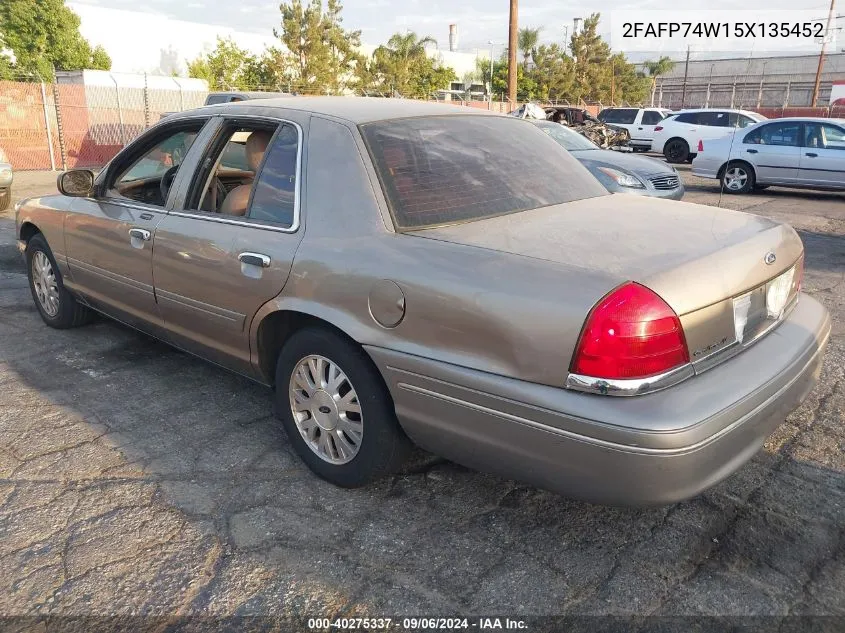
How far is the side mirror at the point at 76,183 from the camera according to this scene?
448 cm

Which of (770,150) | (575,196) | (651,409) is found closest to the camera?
(651,409)

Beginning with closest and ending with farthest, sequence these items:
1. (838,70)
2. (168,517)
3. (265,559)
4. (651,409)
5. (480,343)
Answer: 1. (651,409)
2. (480,343)
3. (265,559)
4. (168,517)
5. (838,70)

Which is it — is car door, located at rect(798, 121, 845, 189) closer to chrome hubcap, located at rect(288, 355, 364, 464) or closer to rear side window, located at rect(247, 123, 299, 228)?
rear side window, located at rect(247, 123, 299, 228)

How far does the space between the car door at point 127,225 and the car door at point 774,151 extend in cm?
1180

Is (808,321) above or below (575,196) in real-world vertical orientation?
below

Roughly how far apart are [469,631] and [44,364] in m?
3.50

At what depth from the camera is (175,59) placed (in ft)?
127

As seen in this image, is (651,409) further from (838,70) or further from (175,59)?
(838,70)

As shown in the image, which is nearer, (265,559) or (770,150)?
(265,559)

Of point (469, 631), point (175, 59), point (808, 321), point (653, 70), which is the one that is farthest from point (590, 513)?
point (653, 70)

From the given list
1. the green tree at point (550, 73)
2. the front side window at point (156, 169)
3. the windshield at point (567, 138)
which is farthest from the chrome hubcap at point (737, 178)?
the green tree at point (550, 73)

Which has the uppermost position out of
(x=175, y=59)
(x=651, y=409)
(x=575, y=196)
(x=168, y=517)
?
(x=175, y=59)

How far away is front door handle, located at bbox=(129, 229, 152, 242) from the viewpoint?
3775 mm

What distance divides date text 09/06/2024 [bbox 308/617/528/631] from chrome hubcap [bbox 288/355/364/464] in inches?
30.5
